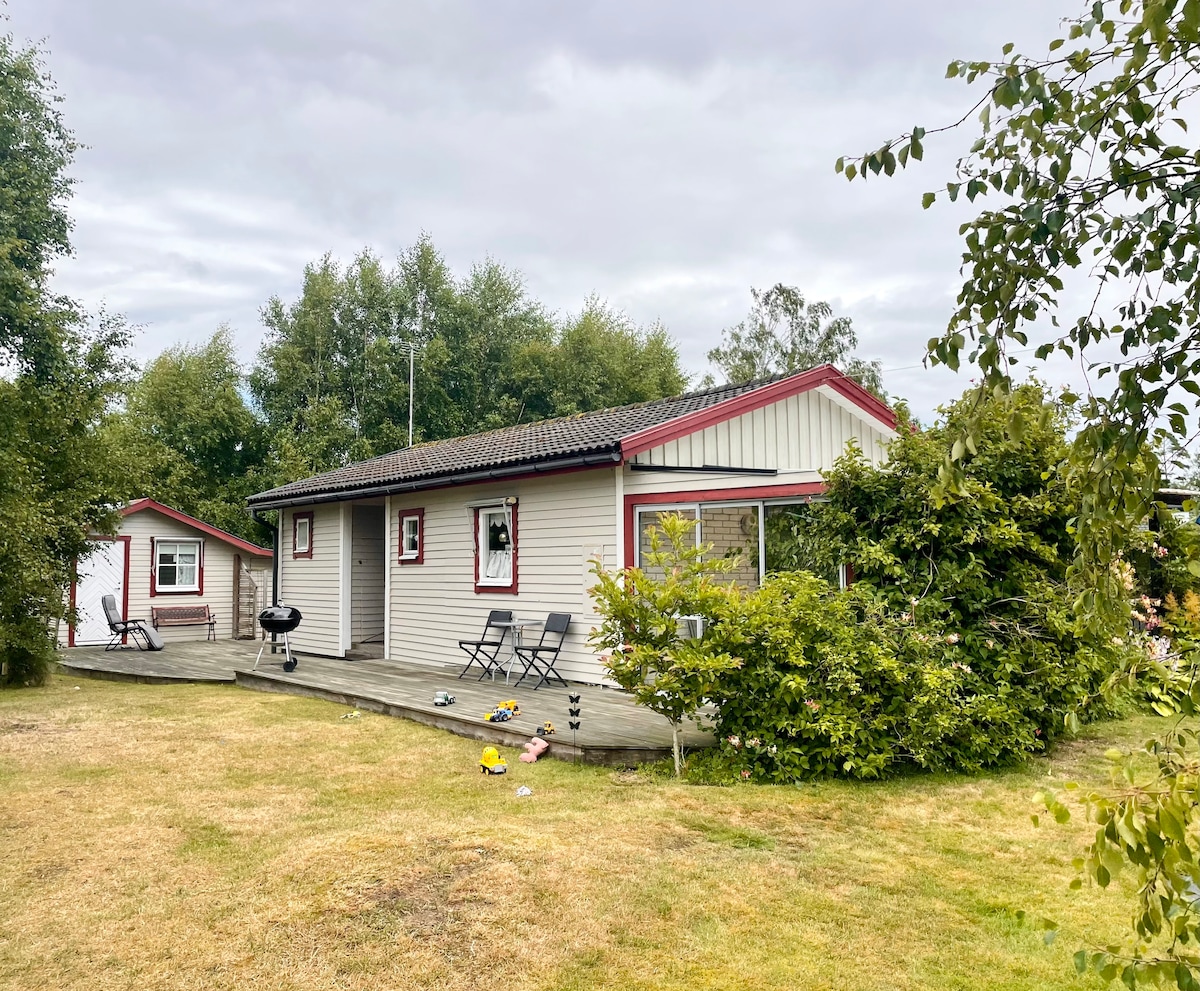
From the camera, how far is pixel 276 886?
4445 mm

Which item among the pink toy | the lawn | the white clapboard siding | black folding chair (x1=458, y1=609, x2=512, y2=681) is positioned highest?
the white clapboard siding

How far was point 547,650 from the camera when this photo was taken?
10.8 metres

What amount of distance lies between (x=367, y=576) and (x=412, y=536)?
2.13 metres

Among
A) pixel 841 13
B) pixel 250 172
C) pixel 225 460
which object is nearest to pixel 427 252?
pixel 225 460

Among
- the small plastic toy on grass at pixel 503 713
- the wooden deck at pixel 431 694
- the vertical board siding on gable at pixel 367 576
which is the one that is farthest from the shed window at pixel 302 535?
the small plastic toy on grass at pixel 503 713

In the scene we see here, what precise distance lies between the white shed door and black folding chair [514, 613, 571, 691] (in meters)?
11.6

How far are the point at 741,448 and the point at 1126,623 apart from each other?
9.94 meters

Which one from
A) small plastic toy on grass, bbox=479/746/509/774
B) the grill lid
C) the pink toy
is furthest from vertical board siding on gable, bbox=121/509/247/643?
small plastic toy on grass, bbox=479/746/509/774

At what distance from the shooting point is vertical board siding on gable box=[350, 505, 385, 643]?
15.4 metres

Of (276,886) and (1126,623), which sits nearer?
(1126,623)

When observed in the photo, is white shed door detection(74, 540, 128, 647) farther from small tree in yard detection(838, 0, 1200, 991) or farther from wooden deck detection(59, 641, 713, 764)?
small tree in yard detection(838, 0, 1200, 991)

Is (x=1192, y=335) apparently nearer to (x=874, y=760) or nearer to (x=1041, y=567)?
(x=874, y=760)

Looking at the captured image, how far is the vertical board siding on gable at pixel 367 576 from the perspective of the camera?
1537 cm

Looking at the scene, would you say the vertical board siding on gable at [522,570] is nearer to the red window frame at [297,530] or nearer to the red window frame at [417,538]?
the red window frame at [417,538]
